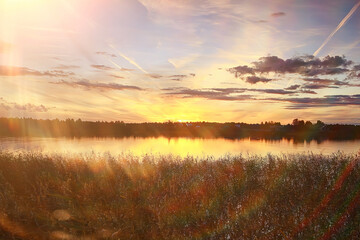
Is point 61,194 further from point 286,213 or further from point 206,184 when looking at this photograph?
point 286,213

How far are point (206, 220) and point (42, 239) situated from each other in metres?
4.84

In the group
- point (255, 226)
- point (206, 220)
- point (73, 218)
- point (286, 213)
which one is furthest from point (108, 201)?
point (286, 213)

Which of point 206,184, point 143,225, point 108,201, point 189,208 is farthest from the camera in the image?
point 206,184

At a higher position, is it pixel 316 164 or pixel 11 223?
pixel 316 164

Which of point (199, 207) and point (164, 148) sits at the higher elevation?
point (199, 207)

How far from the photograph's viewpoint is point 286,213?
9.06 m

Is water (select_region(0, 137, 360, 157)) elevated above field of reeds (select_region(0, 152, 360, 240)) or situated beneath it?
situated beneath

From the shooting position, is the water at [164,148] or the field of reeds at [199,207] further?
the water at [164,148]

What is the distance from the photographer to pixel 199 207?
1029 centimetres

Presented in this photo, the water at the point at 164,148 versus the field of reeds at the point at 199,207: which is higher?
the field of reeds at the point at 199,207

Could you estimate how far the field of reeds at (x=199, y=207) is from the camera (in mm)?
8211

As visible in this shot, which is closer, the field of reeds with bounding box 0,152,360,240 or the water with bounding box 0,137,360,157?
the field of reeds with bounding box 0,152,360,240

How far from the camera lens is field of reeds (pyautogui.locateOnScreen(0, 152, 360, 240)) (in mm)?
8211

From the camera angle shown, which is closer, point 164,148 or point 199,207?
point 199,207
